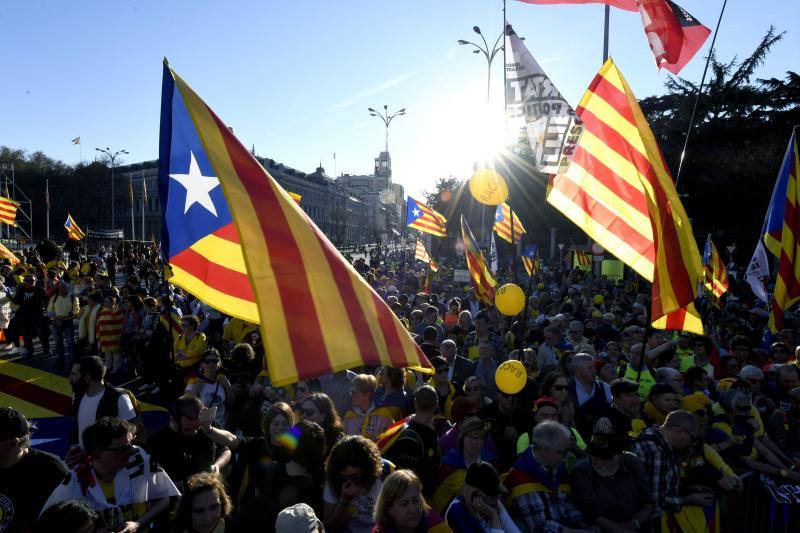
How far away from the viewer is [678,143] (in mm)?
37500

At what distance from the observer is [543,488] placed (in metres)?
3.46

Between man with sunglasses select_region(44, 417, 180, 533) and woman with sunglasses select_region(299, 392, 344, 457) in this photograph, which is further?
woman with sunglasses select_region(299, 392, 344, 457)

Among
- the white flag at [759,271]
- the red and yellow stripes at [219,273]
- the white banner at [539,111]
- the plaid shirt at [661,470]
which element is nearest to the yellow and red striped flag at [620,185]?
the white banner at [539,111]

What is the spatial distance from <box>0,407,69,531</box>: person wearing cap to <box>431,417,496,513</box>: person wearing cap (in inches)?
86.9

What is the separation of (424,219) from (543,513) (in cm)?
1565

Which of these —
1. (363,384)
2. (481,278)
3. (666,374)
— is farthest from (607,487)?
(481,278)

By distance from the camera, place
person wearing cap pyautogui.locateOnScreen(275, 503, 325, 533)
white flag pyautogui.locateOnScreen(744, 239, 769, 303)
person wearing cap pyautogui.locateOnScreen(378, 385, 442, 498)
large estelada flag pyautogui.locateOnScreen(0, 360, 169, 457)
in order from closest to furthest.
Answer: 1. person wearing cap pyautogui.locateOnScreen(275, 503, 325, 533)
2. person wearing cap pyautogui.locateOnScreen(378, 385, 442, 498)
3. large estelada flag pyautogui.locateOnScreen(0, 360, 169, 457)
4. white flag pyautogui.locateOnScreen(744, 239, 769, 303)

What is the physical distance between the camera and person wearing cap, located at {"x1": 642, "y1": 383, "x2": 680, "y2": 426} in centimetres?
443

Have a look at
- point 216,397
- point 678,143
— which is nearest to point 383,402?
point 216,397

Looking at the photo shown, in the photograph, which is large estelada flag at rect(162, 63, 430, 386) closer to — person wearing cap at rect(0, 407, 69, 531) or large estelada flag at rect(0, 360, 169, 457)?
person wearing cap at rect(0, 407, 69, 531)

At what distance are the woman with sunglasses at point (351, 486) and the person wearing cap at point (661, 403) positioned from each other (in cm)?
252

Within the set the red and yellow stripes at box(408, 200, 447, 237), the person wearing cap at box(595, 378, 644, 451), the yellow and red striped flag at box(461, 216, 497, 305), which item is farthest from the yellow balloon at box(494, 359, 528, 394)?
the red and yellow stripes at box(408, 200, 447, 237)

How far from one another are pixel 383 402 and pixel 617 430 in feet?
6.73

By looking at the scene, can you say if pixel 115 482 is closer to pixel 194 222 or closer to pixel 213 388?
pixel 194 222
